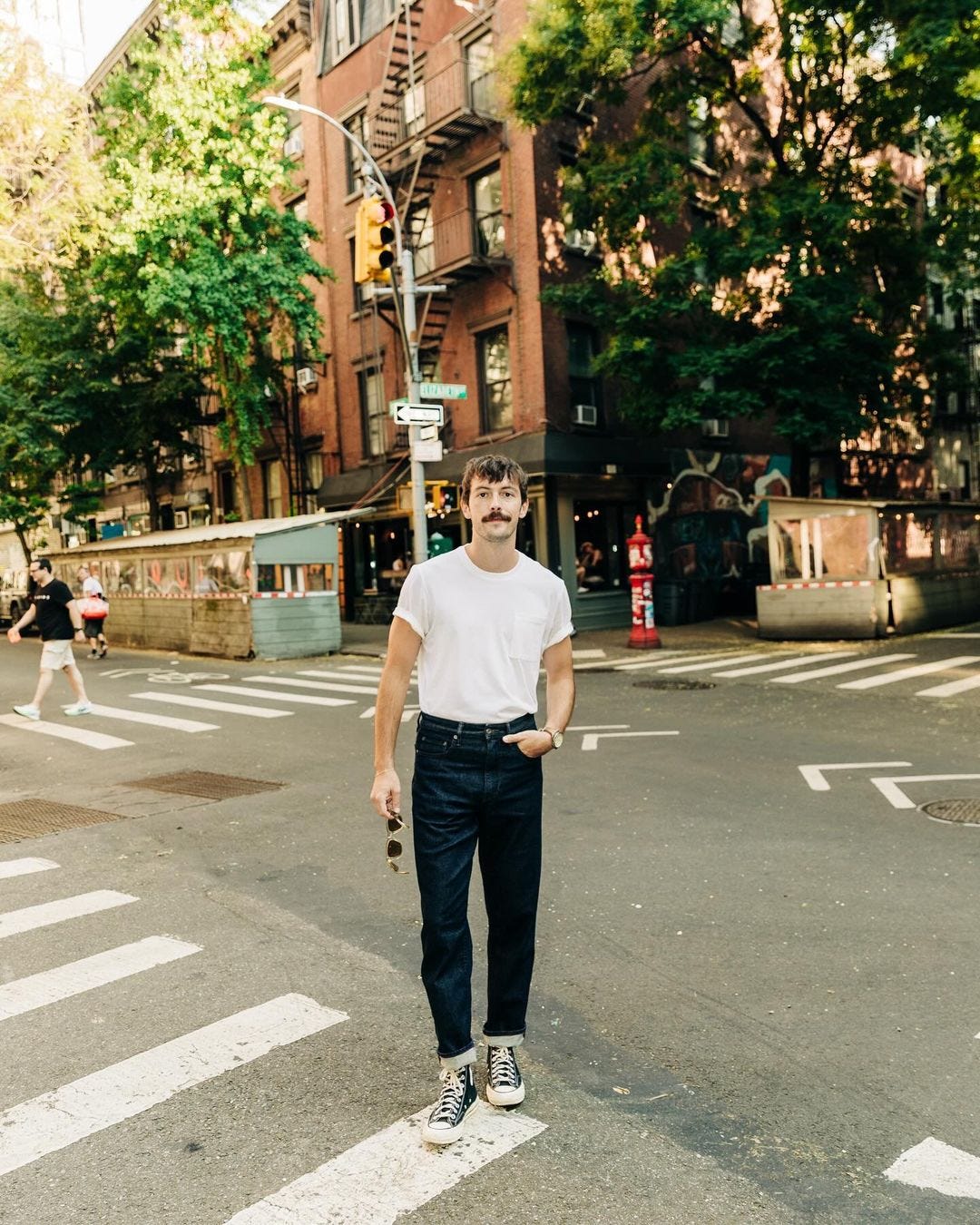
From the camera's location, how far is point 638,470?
78.6ft

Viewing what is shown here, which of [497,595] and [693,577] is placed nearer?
[497,595]

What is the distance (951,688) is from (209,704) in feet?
30.5

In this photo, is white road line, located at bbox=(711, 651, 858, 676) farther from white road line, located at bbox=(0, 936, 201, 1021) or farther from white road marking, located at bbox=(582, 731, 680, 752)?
white road line, located at bbox=(0, 936, 201, 1021)

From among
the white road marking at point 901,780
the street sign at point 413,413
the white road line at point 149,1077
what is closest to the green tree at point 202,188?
the street sign at point 413,413

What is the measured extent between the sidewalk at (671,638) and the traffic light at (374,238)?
6236 mm

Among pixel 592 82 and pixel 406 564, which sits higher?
pixel 592 82

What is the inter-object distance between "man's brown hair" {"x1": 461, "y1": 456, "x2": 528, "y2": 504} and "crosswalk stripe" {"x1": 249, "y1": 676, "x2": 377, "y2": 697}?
1073 centimetres

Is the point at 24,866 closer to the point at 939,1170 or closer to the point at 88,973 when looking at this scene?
the point at 88,973

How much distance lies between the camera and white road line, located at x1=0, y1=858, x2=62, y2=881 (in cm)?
621

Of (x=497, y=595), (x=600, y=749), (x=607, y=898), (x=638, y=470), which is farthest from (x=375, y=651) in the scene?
(x=497, y=595)

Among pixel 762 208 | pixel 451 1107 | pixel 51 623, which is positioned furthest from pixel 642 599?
pixel 451 1107

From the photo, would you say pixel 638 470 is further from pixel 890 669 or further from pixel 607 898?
pixel 607 898

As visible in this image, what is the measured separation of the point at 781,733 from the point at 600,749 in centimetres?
183

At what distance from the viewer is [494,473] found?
3297 mm
